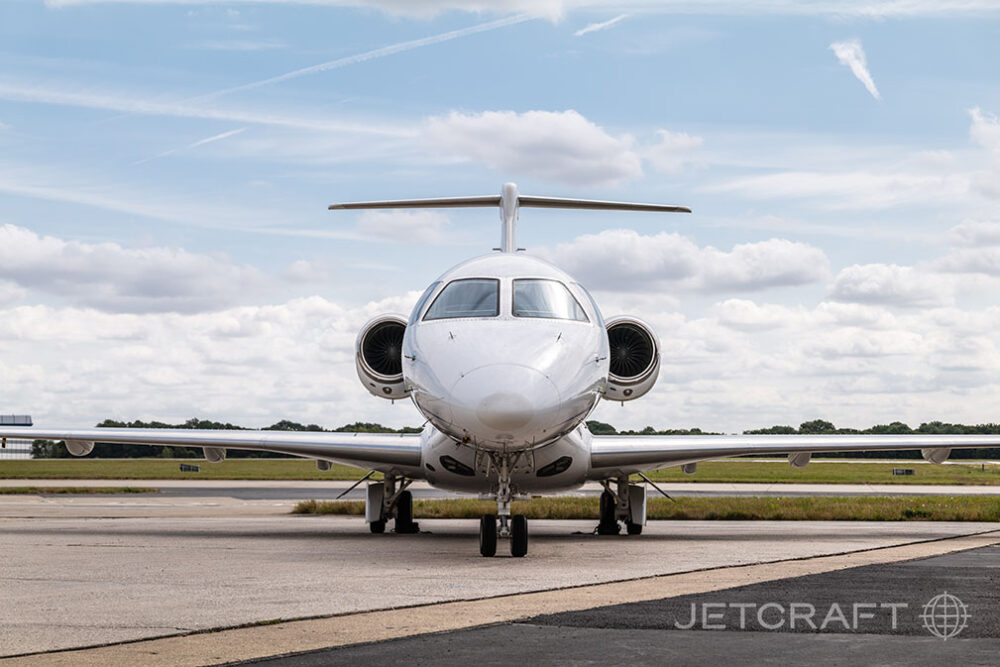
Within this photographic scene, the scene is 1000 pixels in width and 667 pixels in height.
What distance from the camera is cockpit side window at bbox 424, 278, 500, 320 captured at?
1467 centimetres

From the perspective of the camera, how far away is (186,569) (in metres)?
12.4

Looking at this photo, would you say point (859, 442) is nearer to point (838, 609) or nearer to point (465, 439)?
point (465, 439)

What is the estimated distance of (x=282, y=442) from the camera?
18953mm

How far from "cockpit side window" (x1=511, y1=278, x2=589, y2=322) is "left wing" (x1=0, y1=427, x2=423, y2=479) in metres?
3.87

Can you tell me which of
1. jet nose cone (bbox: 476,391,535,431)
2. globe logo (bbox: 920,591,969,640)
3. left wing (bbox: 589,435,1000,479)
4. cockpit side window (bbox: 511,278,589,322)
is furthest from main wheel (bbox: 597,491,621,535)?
globe logo (bbox: 920,591,969,640)

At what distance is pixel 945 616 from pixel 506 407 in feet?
17.1

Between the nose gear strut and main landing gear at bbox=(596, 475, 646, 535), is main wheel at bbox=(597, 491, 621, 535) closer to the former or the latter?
main landing gear at bbox=(596, 475, 646, 535)

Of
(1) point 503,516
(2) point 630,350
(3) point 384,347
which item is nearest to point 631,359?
(2) point 630,350

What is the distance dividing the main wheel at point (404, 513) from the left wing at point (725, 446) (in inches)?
133

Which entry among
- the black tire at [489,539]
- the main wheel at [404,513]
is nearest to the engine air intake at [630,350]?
the main wheel at [404,513]

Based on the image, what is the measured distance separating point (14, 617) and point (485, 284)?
7808 millimetres

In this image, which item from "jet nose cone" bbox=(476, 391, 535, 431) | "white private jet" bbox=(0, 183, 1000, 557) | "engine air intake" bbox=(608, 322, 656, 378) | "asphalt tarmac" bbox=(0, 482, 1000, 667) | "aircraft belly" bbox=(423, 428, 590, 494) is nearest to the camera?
"asphalt tarmac" bbox=(0, 482, 1000, 667)

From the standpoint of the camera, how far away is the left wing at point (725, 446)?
1809 cm

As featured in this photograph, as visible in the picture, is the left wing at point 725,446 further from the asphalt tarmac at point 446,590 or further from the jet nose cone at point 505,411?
the jet nose cone at point 505,411
